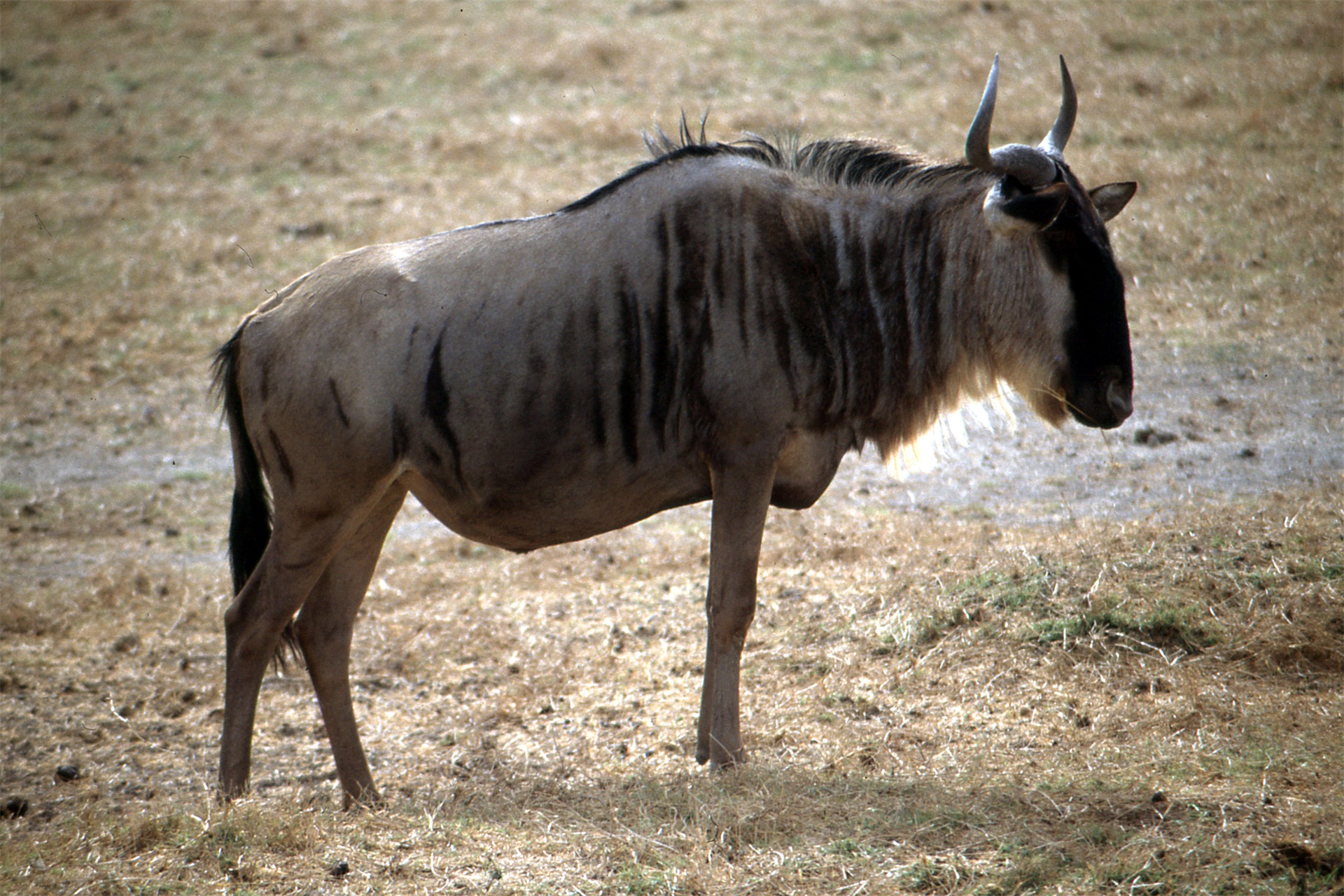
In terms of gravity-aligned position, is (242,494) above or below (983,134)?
below

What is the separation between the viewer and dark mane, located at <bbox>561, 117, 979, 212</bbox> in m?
4.91

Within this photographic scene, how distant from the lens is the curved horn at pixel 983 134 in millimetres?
4465

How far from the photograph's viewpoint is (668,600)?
6.57 m

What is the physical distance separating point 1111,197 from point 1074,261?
631 millimetres

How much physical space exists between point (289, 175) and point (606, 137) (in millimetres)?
3425

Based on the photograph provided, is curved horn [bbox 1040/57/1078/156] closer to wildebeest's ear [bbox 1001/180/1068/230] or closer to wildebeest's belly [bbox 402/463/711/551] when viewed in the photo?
wildebeest's ear [bbox 1001/180/1068/230]

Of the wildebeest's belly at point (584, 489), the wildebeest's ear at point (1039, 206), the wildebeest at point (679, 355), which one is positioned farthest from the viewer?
the wildebeest's belly at point (584, 489)

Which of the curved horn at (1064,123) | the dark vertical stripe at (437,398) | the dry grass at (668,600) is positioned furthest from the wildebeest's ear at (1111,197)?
the dark vertical stripe at (437,398)

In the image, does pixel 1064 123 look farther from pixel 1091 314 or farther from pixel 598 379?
pixel 598 379

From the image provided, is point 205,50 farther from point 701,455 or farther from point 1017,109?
point 701,455

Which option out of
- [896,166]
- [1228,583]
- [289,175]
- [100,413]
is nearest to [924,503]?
[1228,583]

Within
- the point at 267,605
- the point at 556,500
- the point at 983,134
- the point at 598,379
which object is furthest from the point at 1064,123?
the point at 267,605

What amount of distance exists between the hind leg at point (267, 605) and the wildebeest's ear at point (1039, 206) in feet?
8.36

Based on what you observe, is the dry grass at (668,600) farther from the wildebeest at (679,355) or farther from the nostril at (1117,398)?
the nostril at (1117,398)
